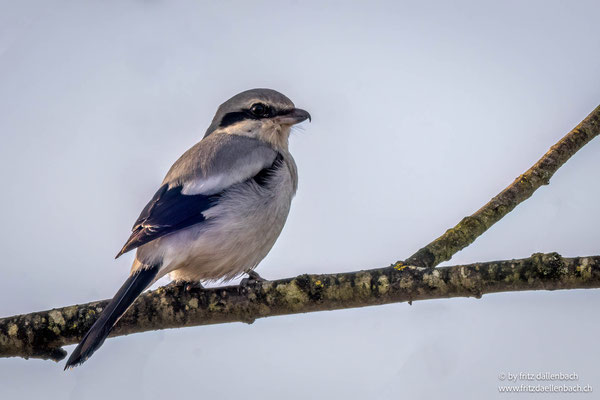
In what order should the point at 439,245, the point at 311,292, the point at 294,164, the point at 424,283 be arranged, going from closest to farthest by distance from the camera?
the point at 424,283
the point at 311,292
the point at 439,245
the point at 294,164

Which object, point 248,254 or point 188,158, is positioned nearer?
point 248,254

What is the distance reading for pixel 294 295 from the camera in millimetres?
3672

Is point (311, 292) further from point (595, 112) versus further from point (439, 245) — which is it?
point (595, 112)

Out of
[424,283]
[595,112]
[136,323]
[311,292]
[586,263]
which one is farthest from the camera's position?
[595,112]

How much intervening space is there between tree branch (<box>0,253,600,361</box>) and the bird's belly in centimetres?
28

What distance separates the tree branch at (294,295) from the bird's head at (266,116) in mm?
1679

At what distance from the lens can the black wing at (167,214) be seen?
4.21m

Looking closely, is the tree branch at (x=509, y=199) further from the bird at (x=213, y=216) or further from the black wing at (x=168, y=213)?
the black wing at (x=168, y=213)

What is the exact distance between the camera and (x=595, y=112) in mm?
4824

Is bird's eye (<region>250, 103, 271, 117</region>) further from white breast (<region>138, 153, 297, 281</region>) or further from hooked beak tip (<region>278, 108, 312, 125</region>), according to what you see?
white breast (<region>138, 153, 297, 281</region>)

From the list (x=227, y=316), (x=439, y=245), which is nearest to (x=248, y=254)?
(x=227, y=316)

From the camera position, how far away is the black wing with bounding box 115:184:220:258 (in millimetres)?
4215

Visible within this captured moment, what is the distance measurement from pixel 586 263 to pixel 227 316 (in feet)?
6.55

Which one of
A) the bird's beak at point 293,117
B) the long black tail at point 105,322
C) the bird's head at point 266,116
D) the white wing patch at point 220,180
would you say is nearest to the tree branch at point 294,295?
the long black tail at point 105,322
